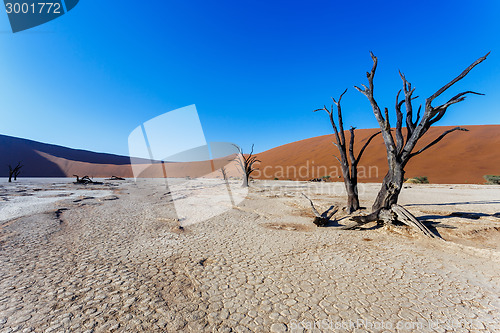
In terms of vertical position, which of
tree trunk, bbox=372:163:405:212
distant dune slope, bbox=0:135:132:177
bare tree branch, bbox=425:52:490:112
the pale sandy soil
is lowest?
the pale sandy soil

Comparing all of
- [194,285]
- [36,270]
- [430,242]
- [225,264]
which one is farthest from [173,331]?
[430,242]

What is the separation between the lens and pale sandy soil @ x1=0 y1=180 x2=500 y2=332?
2.06m

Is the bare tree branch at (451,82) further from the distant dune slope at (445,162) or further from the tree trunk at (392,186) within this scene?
the distant dune slope at (445,162)

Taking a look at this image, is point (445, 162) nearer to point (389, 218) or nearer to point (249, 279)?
point (389, 218)

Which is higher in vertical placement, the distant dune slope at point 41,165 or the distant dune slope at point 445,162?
the distant dune slope at point 41,165

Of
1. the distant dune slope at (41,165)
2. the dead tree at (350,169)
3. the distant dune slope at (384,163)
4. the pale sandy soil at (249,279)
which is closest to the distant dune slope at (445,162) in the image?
the distant dune slope at (384,163)

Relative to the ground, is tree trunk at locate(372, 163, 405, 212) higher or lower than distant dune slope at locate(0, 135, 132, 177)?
lower

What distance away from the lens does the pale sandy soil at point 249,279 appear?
6.77 ft

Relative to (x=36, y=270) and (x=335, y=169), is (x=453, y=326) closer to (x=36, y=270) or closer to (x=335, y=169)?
(x=36, y=270)

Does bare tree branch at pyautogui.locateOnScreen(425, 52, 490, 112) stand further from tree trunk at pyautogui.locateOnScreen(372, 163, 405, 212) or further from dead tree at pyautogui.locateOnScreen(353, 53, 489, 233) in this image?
tree trunk at pyautogui.locateOnScreen(372, 163, 405, 212)

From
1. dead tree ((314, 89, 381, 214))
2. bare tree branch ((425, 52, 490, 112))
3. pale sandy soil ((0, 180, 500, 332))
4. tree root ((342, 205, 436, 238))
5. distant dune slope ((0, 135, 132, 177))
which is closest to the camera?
pale sandy soil ((0, 180, 500, 332))

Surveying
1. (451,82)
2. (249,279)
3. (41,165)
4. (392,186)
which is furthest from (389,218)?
(41,165)

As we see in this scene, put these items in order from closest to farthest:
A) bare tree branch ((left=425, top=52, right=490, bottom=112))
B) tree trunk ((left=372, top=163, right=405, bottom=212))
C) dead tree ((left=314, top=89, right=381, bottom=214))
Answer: bare tree branch ((left=425, top=52, right=490, bottom=112)) < tree trunk ((left=372, top=163, right=405, bottom=212)) < dead tree ((left=314, top=89, right=381, bottom=214))

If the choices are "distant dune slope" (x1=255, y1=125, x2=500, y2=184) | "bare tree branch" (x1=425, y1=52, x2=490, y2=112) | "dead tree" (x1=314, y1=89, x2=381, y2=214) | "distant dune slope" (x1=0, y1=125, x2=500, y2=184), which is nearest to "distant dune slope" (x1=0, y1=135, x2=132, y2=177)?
"distant dune slope" (x1=0, y1=125, x2=500, y2=184)
